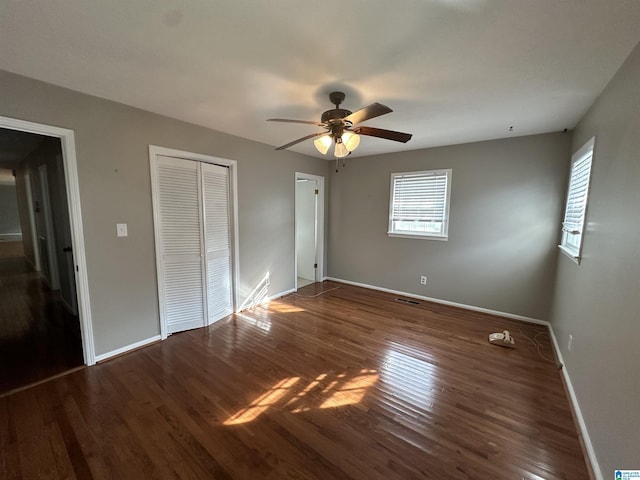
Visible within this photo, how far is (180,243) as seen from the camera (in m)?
2.95

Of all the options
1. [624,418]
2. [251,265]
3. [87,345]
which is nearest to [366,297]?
[251,265]

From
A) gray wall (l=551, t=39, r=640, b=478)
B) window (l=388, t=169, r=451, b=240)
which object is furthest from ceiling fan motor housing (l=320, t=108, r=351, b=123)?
window (l=388, t=169, r=451, b=240)

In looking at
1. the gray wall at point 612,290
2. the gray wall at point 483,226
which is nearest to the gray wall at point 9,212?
the gray wall at point 483,226

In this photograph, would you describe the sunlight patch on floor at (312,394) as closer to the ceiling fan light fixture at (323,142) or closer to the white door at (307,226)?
the ceiling fan light fixture at (323,142)

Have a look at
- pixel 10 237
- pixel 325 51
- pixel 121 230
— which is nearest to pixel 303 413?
pixel 121 230

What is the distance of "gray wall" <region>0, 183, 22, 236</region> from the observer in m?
7.79

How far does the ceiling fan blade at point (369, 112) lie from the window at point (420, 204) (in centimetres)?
257

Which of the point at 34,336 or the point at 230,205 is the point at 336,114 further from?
the point at 34,336

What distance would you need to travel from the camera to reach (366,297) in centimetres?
440

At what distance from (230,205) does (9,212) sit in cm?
1031

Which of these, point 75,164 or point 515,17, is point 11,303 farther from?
point 515,17

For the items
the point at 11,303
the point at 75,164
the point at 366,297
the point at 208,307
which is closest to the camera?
the point at 75,164

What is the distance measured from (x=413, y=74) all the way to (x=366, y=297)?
338 cm

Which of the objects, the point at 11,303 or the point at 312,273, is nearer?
the point at 11,303
